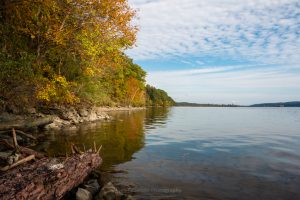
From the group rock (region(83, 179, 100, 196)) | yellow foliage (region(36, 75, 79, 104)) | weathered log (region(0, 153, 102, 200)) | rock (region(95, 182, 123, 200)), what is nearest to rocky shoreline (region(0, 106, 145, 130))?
yellow foliage (region(36, 75, 79, 104))

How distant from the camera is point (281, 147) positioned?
712 inches

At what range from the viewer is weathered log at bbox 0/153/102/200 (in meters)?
6.20

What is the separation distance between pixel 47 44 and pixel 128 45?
818 cm

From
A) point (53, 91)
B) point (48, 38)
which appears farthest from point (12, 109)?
point (48, 38)

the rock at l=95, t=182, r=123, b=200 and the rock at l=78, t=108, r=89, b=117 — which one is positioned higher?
the rock at l=78, t=108, r=89, b=117

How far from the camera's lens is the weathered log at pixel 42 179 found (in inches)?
244

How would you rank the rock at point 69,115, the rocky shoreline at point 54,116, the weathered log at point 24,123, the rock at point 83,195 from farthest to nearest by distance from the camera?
the rock at point 69,115 → the rocky shoreline at point 54,116 → the weathered log at point 24,123 → the rock at point 83,195

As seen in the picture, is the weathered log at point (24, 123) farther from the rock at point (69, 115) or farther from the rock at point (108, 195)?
the rock at point (108, 195)

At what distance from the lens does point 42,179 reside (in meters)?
6.94

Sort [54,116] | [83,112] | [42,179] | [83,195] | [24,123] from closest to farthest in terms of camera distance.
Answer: [42,179] < [83,195] < [24,123] < [54,116] < [83,112]

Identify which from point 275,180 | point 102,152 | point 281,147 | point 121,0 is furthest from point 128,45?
point 275,180

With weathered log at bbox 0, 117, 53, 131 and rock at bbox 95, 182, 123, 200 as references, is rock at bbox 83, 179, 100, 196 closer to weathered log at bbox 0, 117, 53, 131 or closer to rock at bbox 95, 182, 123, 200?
rock at bbox 95, 182, 123, 200

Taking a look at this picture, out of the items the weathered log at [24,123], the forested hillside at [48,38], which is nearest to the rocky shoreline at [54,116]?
the weathered log at [24,123]

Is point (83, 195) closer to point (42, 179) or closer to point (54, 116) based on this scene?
point (42, 179)
